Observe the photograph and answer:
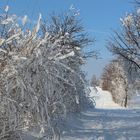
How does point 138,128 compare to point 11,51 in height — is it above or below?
below

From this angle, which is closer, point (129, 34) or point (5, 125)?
point (5, 125)

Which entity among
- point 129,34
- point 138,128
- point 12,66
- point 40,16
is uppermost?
point 129,34

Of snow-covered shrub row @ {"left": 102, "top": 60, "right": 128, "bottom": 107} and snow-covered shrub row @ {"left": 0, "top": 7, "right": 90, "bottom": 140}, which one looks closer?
snow-covered shrub row @ {"left": 0, "top": 7, "right": 90, "bottom": 140}

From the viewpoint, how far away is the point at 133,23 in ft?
115

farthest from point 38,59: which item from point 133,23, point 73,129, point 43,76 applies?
point 133,23

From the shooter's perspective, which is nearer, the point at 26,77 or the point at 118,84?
the point at 26,77

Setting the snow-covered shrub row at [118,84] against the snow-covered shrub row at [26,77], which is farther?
the snow-covered shrub row at [118,84]

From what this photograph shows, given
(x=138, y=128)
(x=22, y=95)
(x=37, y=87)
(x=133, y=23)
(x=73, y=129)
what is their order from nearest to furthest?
(x=22, y=95), (x=37, y=87), (x=73, y=129), (x=138, y=128), (x=133, y=23)

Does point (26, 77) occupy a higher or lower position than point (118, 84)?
lower

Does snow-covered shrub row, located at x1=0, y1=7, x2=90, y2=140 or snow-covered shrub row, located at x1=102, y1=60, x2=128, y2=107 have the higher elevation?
snow-covered shrub row, located at x1=102, y1=60, x2=128, y2=107

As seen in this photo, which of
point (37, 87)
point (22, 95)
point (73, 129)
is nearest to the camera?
point (22, 95)

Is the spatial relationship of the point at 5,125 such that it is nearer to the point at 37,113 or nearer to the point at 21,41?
the point at 37,113

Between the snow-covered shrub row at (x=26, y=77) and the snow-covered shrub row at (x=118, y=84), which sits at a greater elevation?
the snow-covered shrub row at (x=118, y=84)

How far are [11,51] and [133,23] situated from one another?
87.1 feet
